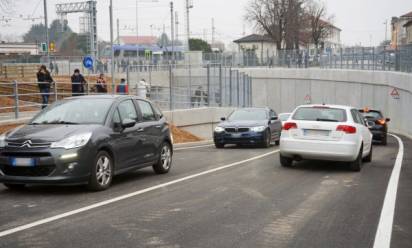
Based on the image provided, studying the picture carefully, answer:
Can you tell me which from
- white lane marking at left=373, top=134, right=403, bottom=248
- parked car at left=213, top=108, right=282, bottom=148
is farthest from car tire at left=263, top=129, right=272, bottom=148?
white lane marking at left=373, top=134, right=403, bottom=248

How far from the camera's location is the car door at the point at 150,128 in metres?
11.5

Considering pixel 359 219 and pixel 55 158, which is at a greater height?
pixel 55 158

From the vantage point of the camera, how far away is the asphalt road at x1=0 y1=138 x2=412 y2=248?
665 centimetres

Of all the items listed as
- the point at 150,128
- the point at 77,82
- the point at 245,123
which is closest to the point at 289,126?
the point at 150,128

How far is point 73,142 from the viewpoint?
9.30m

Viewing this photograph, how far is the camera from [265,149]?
20.0m

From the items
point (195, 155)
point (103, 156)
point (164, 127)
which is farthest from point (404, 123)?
point (103, 156)

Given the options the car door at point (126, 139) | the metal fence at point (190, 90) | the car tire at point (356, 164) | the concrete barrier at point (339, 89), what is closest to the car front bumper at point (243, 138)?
the car tire at point (356, 164)

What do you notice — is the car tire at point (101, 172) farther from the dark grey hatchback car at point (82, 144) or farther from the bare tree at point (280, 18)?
the bare tree at point (280, 18)

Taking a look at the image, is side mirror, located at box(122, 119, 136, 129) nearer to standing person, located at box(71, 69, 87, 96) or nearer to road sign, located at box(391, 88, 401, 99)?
standing person, located at box(71, 69, 87, 96)

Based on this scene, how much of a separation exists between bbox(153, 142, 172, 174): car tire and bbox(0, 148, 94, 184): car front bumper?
288cm

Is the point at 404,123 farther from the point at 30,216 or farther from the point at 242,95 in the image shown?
the point at 30,216

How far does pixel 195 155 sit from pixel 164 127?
14.7 ft

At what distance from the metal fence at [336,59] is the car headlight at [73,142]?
2754 centimetres
